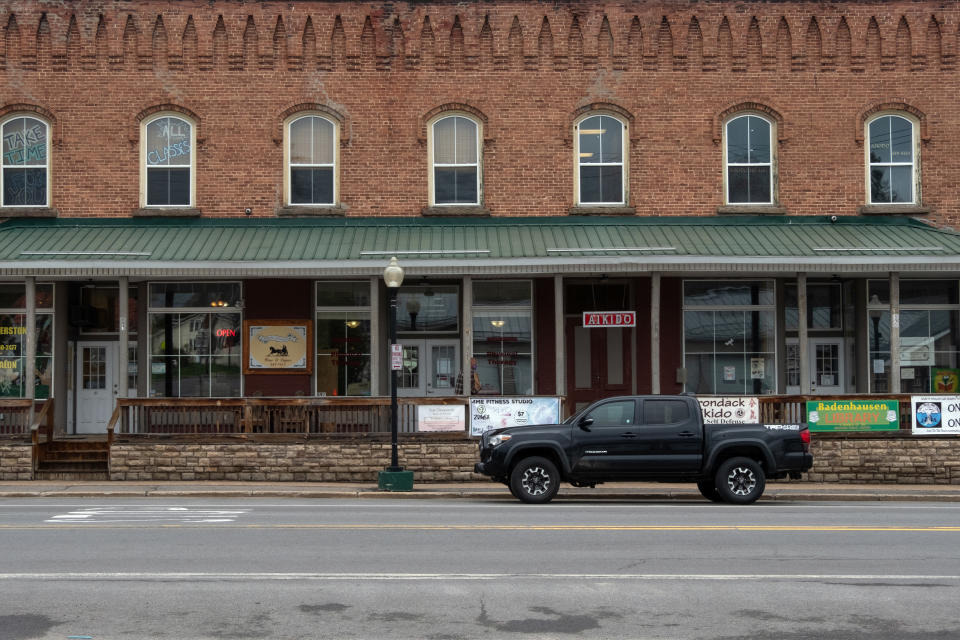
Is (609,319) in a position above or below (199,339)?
above

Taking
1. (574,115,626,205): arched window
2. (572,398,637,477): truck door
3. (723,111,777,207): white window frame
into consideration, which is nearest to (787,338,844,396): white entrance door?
(723,111,777,207): white window frame

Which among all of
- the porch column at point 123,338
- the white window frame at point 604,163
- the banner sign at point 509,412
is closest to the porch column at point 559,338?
the banner sign at point 509,412

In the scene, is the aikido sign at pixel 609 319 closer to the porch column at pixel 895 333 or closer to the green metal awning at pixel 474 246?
the green metal awning at pixel 474 246

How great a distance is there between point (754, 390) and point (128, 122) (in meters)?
14.2

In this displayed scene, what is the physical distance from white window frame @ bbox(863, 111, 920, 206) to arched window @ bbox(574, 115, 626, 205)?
16.9ft

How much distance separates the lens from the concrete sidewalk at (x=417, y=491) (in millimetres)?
19125

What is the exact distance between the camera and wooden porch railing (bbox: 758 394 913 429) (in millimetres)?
21188

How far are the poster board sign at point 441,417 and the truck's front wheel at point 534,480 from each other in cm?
388

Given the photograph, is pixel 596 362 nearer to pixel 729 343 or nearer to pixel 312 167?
pixel 729 343

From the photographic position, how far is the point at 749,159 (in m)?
24.2

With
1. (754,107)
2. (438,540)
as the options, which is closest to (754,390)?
(754,107)

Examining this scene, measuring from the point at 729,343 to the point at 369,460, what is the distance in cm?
805

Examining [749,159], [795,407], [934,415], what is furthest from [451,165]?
[934,415]

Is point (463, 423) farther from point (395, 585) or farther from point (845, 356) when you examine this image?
point (395, 585)
